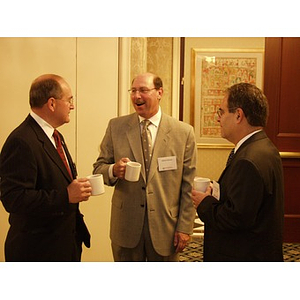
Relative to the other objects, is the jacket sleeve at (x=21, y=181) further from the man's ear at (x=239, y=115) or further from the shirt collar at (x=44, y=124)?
the man's ear at (x=239, y=115)

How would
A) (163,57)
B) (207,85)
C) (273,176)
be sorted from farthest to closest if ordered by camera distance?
(207,85) → (163,57) → (273,176)

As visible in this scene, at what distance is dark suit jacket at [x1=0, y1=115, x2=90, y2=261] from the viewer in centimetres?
187

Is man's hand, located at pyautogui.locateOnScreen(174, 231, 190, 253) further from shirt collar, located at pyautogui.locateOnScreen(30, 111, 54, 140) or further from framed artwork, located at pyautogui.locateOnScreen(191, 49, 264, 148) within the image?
framed artwork, located at pyautogui.locateOnScreen(191, 49, 264, 148)

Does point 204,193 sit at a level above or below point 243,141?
below

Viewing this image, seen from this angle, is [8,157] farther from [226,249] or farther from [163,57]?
[163,57]

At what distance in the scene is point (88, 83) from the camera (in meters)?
3.25

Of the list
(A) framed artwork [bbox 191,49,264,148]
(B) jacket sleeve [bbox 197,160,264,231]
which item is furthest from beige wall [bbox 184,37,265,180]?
(B) jacket sleeve [bbox 197,160,264,231]

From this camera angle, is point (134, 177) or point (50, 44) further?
point (50, 44)

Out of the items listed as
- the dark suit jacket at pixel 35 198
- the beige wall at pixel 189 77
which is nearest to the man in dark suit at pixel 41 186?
the dark suit jacket at pixel 35 198

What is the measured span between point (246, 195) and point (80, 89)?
1920 mm

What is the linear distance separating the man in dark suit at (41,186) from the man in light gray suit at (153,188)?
0.36 m

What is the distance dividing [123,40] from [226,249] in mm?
1959

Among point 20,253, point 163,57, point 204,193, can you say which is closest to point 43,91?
point 20,253

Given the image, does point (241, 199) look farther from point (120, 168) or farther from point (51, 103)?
point (51, 103)
